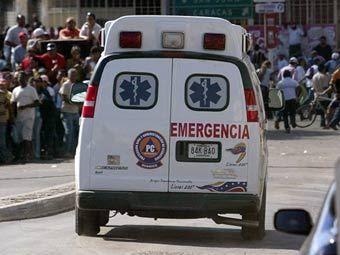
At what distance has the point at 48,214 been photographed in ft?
47.2

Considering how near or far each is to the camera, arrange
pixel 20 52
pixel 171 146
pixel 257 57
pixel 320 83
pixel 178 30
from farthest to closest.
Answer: pixel 257 57
pixel 320 83
pixel 20 52
pixel 178 30
pixel 171 146

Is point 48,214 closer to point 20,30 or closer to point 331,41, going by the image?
point 20,30

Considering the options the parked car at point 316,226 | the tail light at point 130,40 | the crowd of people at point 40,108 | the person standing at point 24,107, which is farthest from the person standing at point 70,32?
the parked car at point 316,226

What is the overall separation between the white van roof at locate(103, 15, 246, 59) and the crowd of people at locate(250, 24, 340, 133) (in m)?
15.0

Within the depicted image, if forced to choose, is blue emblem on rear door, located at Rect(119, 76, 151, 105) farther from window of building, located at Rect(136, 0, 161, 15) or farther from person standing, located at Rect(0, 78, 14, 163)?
window of building, located at Rect(136, 0, 161, 15)

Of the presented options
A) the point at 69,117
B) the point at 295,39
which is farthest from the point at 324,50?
the point at 69,117

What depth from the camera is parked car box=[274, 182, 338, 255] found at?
4773 mm

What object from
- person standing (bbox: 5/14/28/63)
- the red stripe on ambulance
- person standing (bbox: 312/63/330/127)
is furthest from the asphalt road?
person standing (bbox: 312/63/330/127)

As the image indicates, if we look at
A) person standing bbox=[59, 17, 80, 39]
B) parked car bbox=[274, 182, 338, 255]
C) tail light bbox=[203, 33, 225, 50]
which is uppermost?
tail light bbox=[203, 33, 225, 50]

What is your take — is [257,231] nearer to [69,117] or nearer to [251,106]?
[251,106]

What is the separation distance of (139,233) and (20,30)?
17.9m

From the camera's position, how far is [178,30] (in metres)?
12.0

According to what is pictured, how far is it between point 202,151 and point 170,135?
37cm

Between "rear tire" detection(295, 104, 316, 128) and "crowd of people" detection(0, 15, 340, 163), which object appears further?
"rear tire" detection(295, 104, 316, 128)
